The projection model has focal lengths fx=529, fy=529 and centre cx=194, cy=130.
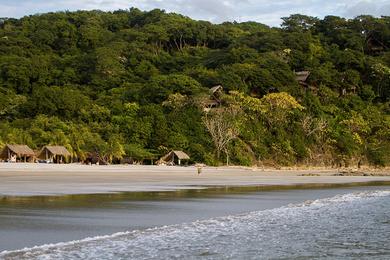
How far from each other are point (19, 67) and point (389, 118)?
40361 millimetres

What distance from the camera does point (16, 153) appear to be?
3756 cm

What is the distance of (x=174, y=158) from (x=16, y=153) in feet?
39.1

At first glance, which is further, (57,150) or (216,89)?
(216,89)

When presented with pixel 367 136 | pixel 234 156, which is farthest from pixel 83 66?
pixel 367 136

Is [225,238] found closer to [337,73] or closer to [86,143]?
[86,143]

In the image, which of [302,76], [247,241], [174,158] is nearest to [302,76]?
[302,76]

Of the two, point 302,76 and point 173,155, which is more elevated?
point 302,76

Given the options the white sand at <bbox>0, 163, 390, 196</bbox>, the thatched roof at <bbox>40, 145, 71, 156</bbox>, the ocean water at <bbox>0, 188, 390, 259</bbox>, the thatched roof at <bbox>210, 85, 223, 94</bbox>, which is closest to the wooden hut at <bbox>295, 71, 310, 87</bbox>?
the thatched roof at <bbox>210, 85, 223, 94</bbox>

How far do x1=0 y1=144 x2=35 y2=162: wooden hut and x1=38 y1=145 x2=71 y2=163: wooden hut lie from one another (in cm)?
92

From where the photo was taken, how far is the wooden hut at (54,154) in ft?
126

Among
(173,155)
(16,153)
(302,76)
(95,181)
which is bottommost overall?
(95,181)

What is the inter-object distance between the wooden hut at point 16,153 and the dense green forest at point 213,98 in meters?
1.77

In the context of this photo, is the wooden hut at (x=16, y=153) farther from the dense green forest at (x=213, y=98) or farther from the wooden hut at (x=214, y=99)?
the wooden hut at (x=214, y=99)

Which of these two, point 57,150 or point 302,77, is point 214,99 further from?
point 57,150
